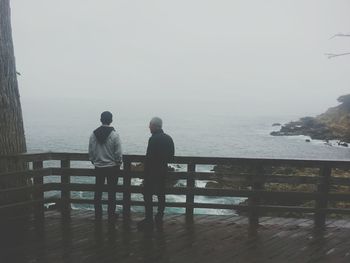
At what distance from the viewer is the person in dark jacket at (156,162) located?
6895 millimetres

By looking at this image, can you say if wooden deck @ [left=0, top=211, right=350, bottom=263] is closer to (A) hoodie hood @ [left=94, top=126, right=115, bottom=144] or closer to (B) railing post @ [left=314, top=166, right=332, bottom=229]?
(B) railing post @ [left=314, top=166, right=332, bottom=229]

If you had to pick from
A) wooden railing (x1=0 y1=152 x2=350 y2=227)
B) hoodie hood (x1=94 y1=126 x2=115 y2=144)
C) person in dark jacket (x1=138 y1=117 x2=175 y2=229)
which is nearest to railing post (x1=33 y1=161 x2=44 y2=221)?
wooden railing (x1=0 y1=152 x2=350 y2=227)

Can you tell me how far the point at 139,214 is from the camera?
8.12 metres

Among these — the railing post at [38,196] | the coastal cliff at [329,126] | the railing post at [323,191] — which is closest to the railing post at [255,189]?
the railing post at [323,191]

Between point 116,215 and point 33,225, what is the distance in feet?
5.39

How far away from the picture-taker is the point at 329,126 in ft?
300

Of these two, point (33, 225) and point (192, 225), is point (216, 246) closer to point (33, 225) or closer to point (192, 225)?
point (192, 225)

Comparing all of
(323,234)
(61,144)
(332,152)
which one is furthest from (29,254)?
(61,144)

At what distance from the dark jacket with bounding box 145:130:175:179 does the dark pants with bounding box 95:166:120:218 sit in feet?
2.50

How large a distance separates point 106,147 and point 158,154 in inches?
42.0

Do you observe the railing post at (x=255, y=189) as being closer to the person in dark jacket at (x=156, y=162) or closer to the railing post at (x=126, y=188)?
the person in dark jacket at (x=156, y=162)

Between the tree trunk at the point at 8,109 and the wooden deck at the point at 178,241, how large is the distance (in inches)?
36.0

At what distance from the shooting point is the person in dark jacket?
22.6 ft

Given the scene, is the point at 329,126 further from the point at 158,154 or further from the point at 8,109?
the point at 8,109
